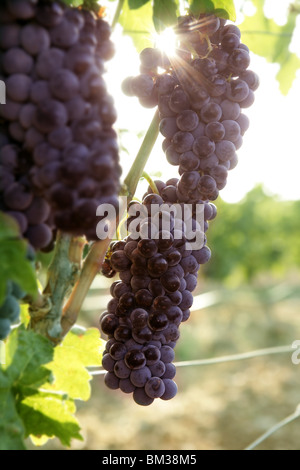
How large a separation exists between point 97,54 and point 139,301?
0.42 metres

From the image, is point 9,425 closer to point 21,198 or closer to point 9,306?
point 9,306

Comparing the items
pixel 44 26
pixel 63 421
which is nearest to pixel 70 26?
pixel 44 26

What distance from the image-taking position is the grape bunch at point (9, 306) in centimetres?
66

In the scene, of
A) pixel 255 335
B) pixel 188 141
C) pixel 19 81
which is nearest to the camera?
pixel 19 81

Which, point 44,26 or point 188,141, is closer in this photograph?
point 44,26

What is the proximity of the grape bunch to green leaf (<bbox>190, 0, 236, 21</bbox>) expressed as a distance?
1.73 feet

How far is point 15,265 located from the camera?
22.3 inches

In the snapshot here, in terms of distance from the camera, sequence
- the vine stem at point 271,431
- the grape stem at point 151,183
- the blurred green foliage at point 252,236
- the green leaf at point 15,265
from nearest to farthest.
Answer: the green leaf at point 15,265 < the grape stem at point 151,183 < the vine stem at point 271,431 < the blurred green foliage at point 252,236

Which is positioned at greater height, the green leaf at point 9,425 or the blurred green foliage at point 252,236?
the blurred green foliage at point 252,236

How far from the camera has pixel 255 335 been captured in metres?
9.80

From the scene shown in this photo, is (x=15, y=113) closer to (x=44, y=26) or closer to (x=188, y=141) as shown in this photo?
(x=44, y=26)

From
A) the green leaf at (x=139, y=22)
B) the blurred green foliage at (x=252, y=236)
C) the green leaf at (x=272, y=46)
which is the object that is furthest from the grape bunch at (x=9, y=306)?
the blurred green foliage at (x=252, y=236)

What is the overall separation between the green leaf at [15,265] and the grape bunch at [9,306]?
0.08 meters

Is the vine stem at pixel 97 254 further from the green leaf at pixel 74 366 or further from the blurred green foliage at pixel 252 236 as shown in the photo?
the blurred green foliage at pixel 252 236
